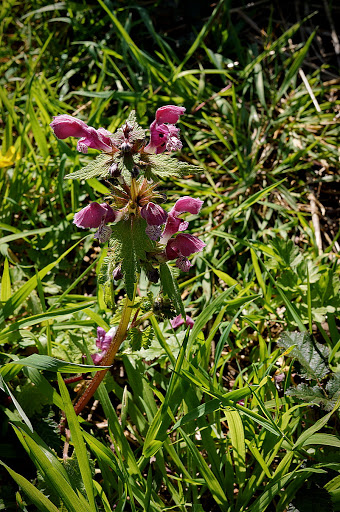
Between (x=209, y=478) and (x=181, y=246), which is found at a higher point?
(x=181, y=246)

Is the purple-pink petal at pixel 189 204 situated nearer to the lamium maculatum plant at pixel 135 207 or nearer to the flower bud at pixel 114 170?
the lamium maculatum plant at pixel 135 207

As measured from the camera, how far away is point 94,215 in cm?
132

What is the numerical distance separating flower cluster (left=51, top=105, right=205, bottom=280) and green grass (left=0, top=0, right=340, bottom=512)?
36 centimetres

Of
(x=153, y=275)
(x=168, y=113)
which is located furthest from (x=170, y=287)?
(x=168, y=113)

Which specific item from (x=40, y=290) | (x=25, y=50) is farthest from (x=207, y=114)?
(x=40, y=290)

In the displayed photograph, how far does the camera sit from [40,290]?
1831mm

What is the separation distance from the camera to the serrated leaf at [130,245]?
124 cm

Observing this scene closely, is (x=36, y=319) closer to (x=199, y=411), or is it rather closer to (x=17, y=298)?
(x=17, y=298)

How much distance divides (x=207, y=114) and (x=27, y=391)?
195cm

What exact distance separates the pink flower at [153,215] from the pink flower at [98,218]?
0.39 feet

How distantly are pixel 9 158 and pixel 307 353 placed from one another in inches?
69.5

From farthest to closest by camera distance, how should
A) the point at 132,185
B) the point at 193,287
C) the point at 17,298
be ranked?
the point at 193,287 → the point at 17,298 → the point at 132,185

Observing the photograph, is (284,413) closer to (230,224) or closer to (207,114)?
(230,224)

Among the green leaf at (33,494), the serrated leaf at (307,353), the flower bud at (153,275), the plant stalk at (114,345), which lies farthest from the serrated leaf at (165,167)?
the green leaf at (33,494)
